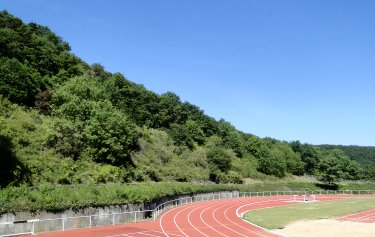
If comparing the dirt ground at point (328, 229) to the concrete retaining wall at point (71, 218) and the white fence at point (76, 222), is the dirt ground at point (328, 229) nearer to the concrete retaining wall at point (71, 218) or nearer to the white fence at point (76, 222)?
the white fence at point (76, 222)

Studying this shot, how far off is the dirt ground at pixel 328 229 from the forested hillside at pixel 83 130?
2362cm

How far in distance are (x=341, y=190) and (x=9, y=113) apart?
222 feet

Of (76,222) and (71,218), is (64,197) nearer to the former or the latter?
(71,218)

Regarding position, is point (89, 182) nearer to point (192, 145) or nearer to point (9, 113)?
point (9, 113)

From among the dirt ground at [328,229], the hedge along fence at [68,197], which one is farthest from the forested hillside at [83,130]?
the dirt ground at [328,229]

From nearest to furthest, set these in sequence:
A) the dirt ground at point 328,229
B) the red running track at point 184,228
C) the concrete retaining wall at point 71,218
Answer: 1. the concrete retaining wall at point 71,218
2. the red running track at point 184,228
3. the dirt ground at point 328,229

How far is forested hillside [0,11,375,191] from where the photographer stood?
1697 inches

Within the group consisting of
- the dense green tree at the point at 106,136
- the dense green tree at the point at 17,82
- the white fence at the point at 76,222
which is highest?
the dense green tree at the point at 17,82

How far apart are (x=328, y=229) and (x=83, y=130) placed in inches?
1254

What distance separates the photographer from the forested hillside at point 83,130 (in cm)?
4309

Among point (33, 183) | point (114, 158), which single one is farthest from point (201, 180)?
point (33, 183)

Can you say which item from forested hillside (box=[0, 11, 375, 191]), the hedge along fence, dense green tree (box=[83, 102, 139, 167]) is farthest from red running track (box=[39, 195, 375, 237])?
dense green tree (box=[83, 102, 139, 167])

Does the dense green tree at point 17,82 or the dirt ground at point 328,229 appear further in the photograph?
the dense green tree at point 17,82

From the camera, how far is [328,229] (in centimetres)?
2942
